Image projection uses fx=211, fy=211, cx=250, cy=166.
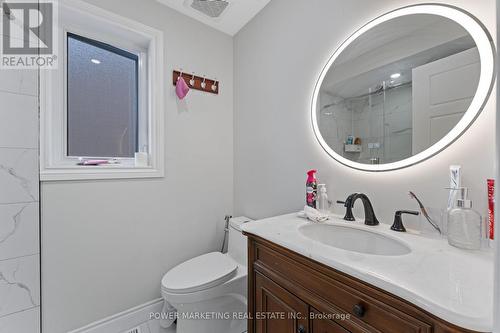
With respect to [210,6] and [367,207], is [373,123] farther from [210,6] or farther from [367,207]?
[210,6]

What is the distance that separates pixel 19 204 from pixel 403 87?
1930 millimetres

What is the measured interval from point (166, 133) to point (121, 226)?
70 cm

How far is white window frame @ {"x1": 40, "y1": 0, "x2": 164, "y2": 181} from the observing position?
1.18 m

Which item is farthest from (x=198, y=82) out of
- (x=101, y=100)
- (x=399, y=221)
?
(x=399, y=221)

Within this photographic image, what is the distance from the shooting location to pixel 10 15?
3.61ft

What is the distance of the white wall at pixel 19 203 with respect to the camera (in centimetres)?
107

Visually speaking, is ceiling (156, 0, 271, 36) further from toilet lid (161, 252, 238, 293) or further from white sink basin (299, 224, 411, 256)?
toilet lid (161, 252, 238, 293)

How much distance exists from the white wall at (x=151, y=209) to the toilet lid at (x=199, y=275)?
315 millimetres

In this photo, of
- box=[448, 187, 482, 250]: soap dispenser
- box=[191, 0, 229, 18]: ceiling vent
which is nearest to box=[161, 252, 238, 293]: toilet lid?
box=[448, 187, 482, 250]: soap dispenser

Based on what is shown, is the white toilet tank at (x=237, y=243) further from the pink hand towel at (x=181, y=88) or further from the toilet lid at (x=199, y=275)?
the pink hand towel at (x=181, y=88)

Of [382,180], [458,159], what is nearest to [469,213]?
[458,159]

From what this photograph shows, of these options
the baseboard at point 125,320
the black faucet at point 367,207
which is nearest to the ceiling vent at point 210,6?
the black faucet at point 367,207

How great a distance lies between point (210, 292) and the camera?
3.85 feet

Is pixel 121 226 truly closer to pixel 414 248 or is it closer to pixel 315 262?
pixel 315 262
